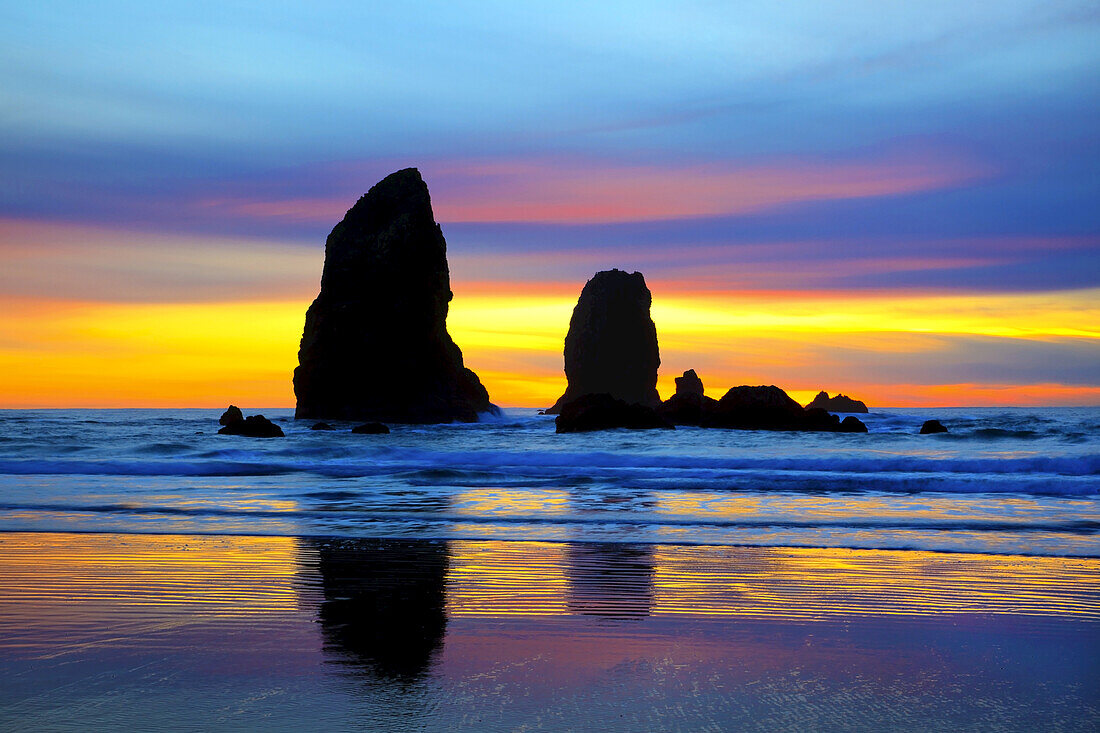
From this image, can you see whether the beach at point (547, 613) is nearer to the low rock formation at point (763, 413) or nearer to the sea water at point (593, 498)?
the sea water at point (593, 498)

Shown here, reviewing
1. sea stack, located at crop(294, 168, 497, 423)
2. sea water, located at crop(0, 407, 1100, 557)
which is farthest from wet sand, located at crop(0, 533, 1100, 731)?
sea stack, located at crop(294, 168, 497, 423)

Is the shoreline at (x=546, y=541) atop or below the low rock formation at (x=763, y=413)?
below

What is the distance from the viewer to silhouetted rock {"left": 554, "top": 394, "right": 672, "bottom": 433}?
152 feet

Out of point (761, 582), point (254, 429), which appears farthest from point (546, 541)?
point (254, 429)

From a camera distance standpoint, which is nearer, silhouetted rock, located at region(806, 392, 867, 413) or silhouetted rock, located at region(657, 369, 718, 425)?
silhouetted rock, located at region(657, 369, 718, 425)

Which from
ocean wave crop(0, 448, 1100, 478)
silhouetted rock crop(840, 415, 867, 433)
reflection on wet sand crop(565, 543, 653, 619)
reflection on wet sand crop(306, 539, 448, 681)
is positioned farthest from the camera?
silhouetted rock crop(840, 415, 867, 433)

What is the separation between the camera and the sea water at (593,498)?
36.7 ft

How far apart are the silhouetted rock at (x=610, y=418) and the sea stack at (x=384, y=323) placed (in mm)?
29176

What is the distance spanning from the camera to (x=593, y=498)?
53.3ft

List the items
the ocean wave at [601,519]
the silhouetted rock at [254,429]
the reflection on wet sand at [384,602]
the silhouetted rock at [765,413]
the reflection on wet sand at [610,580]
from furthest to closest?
the silhouetted rock at [765,413]
the silhouetted rock at [254,429]
the ocean wave at [601,519]
the reflection on wet sand at [610,580]
the reflection on wet sand at [384,602]

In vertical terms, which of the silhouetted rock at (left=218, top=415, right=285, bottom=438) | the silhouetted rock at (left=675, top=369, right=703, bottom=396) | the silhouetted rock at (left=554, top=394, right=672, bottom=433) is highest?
the silhouetted rock at (left=675, top=369, right=703, bottom=396)

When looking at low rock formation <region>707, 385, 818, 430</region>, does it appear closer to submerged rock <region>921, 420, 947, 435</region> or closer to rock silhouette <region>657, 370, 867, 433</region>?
rock silhouette <region>657, 370, 867, 433</region>

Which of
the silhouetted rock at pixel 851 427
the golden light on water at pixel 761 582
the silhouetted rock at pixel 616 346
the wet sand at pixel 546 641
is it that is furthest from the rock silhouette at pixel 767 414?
the silhouetted rock at pixel 616 346

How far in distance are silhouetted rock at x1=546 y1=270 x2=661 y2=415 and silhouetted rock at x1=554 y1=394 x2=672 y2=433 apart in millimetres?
76296
